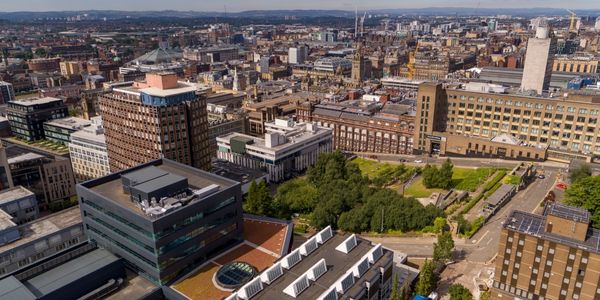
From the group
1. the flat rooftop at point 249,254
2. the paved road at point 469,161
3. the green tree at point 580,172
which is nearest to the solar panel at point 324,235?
the flat rooftop at point 249,254

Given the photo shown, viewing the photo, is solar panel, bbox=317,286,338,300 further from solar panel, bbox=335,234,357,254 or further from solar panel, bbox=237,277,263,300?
solar panel, bbox=335,234,357,254

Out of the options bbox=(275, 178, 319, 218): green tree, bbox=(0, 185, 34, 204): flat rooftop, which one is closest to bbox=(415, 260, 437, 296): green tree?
bbox=(275, 178, 319, 218): green tree

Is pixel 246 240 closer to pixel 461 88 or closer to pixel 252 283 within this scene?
pixel 252 283

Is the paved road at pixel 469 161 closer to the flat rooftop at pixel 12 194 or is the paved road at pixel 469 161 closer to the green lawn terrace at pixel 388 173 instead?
the green lawn terrace at pixel 388 173

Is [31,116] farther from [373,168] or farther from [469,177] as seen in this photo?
[469,177]

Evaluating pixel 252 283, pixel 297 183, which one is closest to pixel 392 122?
pixel 297 183

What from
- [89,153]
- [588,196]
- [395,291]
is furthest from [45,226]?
[588,196]

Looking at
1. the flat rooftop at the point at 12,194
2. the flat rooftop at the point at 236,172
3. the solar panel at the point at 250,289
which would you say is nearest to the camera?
the solar panel at the point at 250,289
